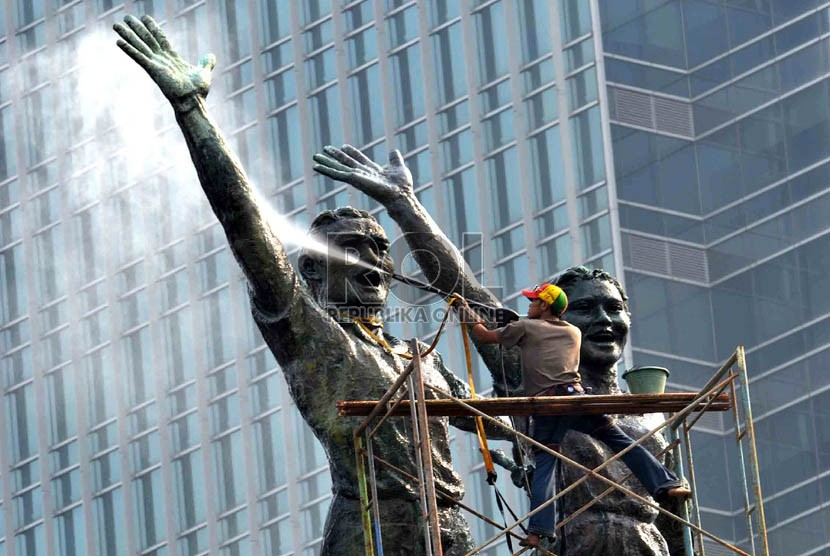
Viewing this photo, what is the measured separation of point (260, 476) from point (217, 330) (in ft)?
15.5

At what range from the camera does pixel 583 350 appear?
95.5ft

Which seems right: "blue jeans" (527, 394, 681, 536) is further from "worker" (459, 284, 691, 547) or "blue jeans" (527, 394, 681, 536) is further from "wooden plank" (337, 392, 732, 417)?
"wooden plank" (337, 392, 732, 417)

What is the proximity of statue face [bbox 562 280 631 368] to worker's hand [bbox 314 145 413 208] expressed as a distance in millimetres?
1767

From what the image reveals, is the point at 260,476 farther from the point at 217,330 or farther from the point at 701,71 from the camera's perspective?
the point at 701,71

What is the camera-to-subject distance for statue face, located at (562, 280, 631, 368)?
95.6ft

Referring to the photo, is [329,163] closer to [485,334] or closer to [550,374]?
[485,334]

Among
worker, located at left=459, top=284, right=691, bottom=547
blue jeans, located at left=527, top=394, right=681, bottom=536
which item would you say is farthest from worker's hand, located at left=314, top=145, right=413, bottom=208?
blue jeans, located at left=527, top=394, right=681, bottom=536

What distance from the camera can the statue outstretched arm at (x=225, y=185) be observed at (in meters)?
26.9

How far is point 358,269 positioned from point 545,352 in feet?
6.22

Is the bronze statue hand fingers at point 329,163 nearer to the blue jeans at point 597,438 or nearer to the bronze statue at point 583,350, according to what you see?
the bronze statue at point 583,350

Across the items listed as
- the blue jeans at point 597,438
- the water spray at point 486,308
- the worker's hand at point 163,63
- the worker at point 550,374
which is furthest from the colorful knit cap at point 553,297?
the worker's hand at point 163,63

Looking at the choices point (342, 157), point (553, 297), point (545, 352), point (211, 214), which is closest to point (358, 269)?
point (553, 297)

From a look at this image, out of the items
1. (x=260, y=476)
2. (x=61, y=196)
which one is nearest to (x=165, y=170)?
(x=61, y=196)

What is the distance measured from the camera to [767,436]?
262 ft
